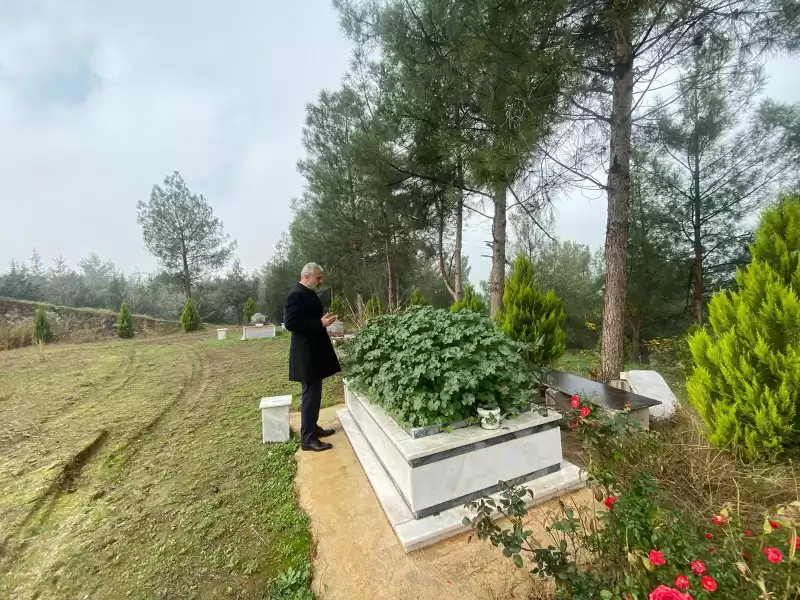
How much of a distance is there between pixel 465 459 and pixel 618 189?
3.19m

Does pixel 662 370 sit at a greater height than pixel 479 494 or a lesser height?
lesser

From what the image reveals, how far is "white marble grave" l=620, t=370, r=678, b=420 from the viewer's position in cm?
278

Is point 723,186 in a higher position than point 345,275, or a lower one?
higher

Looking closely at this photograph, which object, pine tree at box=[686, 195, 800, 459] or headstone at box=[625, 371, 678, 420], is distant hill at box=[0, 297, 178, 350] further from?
pine tree at box=[686, 195, 800, 459]

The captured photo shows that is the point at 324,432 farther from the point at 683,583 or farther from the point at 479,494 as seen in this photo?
the point at 683,583

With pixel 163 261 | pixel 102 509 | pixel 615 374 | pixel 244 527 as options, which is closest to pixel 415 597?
pixel 244 527

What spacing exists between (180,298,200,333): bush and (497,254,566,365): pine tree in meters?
12.8

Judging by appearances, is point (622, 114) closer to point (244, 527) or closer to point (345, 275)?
point (244, 527)

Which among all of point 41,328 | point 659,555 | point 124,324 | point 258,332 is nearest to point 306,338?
point 659,555

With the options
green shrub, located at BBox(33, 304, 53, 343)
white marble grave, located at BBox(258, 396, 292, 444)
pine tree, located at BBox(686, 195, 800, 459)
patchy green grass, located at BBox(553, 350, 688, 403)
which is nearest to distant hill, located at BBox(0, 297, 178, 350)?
green shrub, located at BBox(33, 304, 53, 343)

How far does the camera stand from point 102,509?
2.01 metres

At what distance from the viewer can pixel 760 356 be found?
181 cm

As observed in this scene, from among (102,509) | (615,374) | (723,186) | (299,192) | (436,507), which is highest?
(299,192)

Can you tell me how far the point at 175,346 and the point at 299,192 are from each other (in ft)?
23.1
